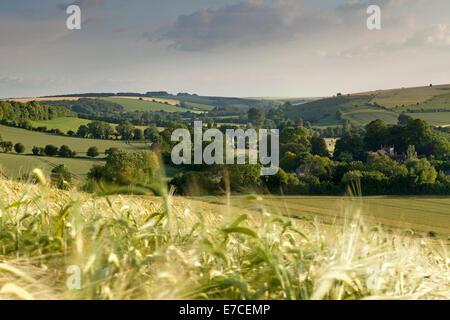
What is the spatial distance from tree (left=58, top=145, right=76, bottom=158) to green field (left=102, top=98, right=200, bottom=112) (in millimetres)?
90879

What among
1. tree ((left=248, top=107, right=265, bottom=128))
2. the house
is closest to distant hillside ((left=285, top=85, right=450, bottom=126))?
tree ((left=248, top=107, right=265, bottom=128))

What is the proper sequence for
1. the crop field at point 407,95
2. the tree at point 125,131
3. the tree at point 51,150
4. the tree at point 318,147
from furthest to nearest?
the crop field at point 407,95, the tree at point 318,147, the tree at point 125,131, the tree at point 51,150

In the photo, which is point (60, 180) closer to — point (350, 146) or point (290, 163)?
point (290, 163)

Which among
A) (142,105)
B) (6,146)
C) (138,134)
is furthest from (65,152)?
(142,105)

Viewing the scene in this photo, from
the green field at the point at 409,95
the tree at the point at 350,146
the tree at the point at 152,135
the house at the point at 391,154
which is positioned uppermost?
the green field at the point at 409,95

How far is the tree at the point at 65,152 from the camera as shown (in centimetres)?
6150

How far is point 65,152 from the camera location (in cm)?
6206

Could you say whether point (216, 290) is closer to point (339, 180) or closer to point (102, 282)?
point (102, 282)

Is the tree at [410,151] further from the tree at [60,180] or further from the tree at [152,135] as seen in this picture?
the tree at [60,180]

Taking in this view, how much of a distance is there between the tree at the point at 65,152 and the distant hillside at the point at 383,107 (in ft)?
293

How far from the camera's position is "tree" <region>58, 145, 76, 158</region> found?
61.5m

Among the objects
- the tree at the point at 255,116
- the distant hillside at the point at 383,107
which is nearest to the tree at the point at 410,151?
the distant hillside at the point at 383,107

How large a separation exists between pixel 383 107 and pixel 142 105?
97.7 meters
